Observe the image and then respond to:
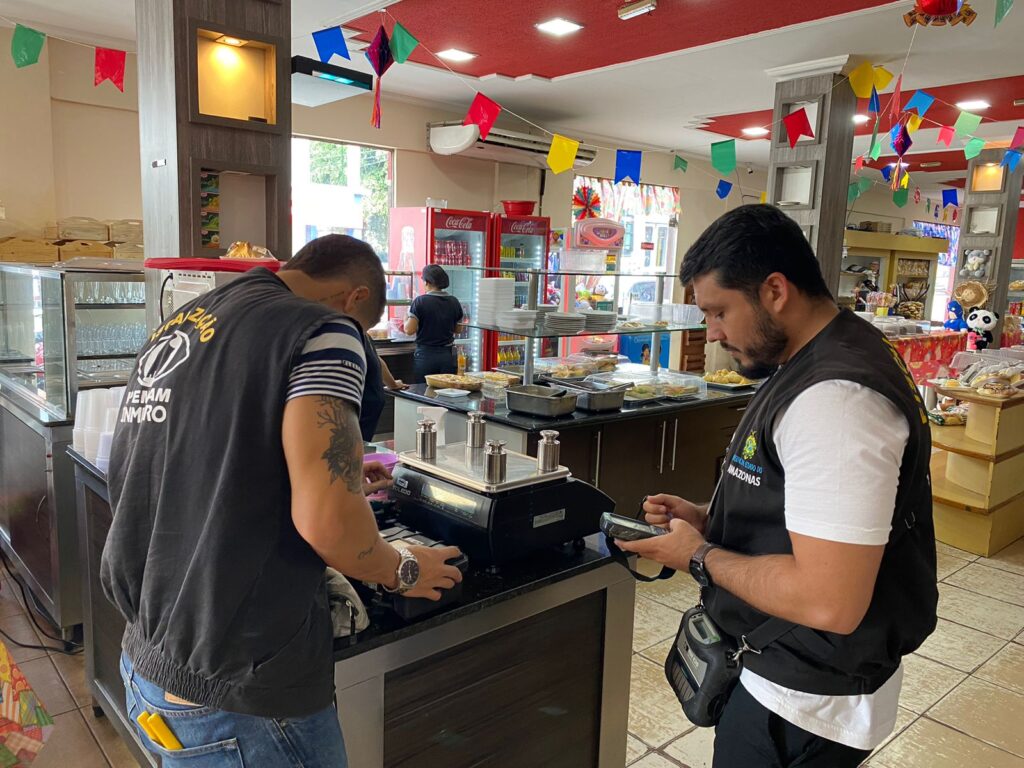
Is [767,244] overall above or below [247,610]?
above

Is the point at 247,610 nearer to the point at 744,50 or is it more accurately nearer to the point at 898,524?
the point at 898,524

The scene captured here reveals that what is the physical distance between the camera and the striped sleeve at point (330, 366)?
3.71 ft

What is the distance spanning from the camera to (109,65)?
16.0 ft

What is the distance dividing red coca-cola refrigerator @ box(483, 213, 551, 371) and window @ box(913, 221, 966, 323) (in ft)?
35.3

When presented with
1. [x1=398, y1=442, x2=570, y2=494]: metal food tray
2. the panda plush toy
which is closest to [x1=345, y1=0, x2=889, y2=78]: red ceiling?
[x1=398, y1=442, x2=570, y2=494]: metal food tray

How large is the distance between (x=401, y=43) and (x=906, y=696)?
4224 millimetres

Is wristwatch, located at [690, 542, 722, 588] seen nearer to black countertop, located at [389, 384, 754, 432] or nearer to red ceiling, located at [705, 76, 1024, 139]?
black countertop, located at [389, 384, 754, 432]

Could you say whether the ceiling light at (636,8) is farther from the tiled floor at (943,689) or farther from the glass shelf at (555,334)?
the tiled floor at (943,689)

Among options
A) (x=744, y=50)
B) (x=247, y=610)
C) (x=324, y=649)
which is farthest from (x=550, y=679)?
(x=744, y=50)

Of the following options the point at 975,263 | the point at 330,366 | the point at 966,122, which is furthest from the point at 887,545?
the point at 975,263

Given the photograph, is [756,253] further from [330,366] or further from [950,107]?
[950,107]

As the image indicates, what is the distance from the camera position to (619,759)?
79.6 inches

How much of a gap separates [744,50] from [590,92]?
1.75 m

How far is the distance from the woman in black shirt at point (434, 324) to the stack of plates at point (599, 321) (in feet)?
5.66
